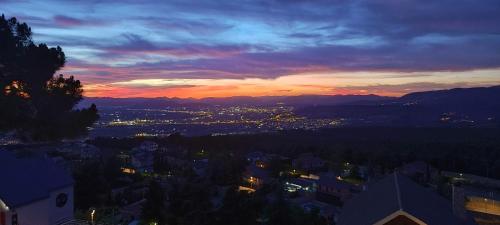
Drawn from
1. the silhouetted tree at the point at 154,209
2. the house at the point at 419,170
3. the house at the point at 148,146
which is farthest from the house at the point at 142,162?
the silhouetted tree at the point at 154,209

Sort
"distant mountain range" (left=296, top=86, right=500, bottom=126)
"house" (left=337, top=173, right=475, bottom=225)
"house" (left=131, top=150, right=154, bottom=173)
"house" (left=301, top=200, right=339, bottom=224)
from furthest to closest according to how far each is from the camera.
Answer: "distant mountain range" (left=296, top=86, right=500, bottom=126)
"house" (left=131, top=150, right=154, bottom=173)
"house" (left=301, top=200, right=339, bottom=224)
"house" (left=337, top=173, right=475, bottom=225)

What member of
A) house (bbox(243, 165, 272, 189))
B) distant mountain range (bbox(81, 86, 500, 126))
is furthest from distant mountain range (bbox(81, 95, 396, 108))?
house (bbox(243, 165, 272, 189))

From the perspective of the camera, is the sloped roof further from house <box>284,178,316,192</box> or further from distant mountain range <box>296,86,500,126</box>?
distant mountain range <box>296,86,500,126</box>

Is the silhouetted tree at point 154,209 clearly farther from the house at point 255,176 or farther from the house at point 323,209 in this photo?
the house at point 255,176

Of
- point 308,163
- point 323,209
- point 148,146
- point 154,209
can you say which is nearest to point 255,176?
point 308,163

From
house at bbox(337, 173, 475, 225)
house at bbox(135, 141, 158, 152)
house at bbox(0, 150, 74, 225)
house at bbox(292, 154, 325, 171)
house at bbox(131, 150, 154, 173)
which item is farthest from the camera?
house at bbox(135, 141, 158, 152)

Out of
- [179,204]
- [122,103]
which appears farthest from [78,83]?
[122,103]
